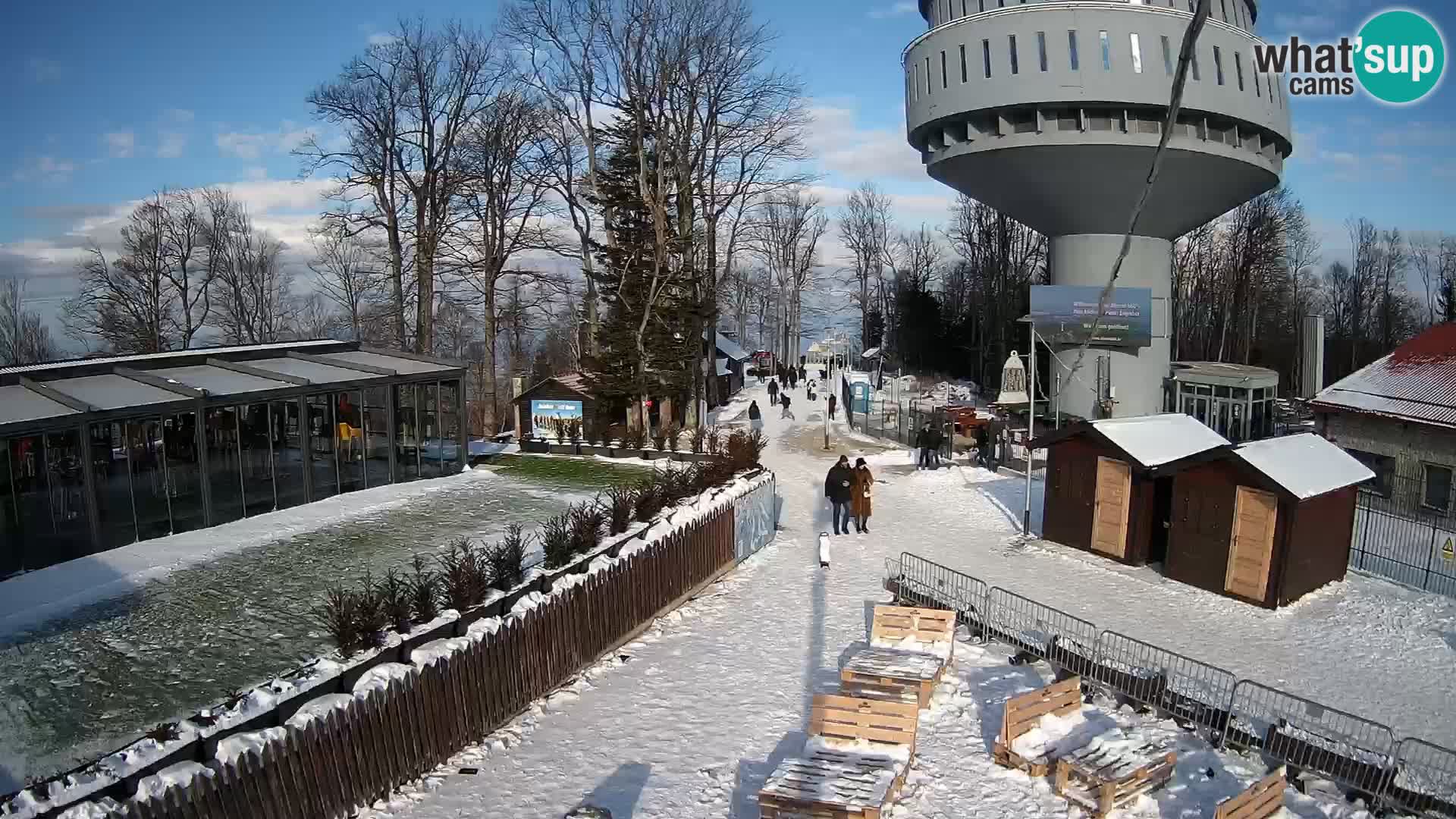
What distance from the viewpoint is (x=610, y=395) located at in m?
30.9

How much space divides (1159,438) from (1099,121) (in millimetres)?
12853

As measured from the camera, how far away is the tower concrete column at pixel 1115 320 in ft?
96.7

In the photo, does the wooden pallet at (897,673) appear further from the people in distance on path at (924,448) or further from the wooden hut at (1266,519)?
the people in distance on path at (924,448)

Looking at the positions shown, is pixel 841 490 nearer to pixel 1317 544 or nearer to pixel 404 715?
pixel 1317 544

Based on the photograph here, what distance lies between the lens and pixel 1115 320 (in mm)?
29000

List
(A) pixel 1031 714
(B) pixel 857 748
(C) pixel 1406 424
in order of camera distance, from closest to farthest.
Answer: (B) pixel 857 748 → (A) pixel 1031 714 → (C) pixel 1406 424

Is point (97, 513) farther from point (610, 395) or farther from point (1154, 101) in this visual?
point (1154, 101)

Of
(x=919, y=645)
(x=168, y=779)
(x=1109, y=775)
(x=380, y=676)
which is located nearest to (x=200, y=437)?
(x=380, y=676)

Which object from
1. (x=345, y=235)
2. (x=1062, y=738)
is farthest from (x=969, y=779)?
(x=345, y=235)

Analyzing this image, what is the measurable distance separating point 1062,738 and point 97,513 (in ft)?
53.5

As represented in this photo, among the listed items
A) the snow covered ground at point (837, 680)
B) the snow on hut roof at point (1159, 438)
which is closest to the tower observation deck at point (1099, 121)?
the snow on hut roof at point (1159, 438)

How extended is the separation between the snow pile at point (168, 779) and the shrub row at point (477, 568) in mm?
2204

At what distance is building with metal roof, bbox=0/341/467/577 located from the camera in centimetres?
1484

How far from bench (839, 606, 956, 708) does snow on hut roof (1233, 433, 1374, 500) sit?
250 inches
